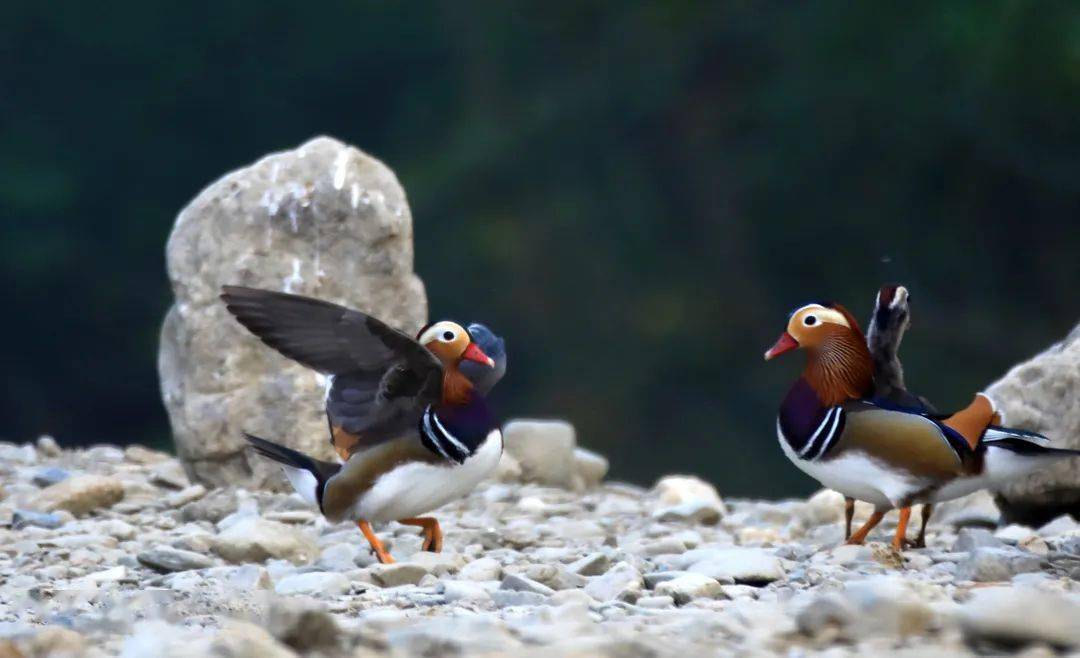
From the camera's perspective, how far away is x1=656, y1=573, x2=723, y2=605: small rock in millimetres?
2986

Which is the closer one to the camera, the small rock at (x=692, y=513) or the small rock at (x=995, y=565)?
the small rock at (x=995, y=565)

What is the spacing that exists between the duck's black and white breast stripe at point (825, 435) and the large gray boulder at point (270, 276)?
→ 1.91 meters

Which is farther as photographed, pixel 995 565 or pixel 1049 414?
pixel 1049 414

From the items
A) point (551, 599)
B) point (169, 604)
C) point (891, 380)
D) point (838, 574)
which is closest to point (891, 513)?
point (891, 380)

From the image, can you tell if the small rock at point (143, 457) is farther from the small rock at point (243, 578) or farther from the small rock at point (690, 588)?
the small rock at point (690, 588)

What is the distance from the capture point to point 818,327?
371 cm

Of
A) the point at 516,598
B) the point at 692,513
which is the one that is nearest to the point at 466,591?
the point at 516,598

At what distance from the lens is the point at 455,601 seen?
2.99 m

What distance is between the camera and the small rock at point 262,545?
380 centimetres

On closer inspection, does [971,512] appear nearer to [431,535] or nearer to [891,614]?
[431,535]

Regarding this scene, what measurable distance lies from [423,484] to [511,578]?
0.53 m

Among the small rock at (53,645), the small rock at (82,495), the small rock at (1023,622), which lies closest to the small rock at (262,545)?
the small rock at (82,495)

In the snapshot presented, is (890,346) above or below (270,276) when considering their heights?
below

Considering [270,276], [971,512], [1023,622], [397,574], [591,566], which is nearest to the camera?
[1023,622]
